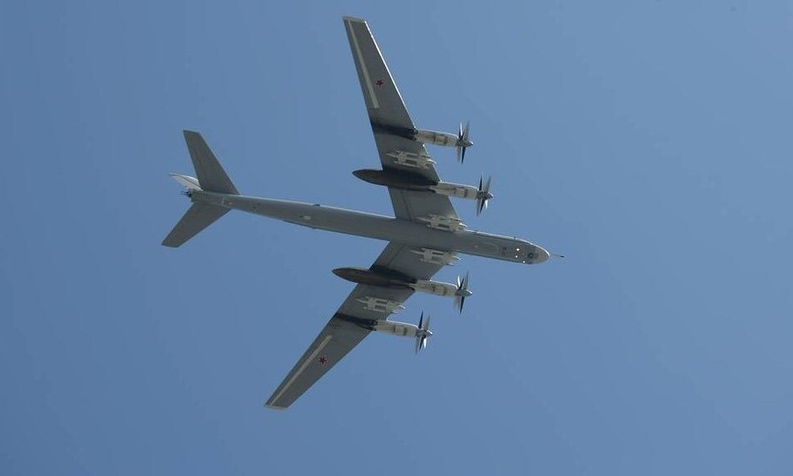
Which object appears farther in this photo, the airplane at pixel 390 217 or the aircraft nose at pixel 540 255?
the aircraft nose at pixel 540 255

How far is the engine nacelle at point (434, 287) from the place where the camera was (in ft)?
297

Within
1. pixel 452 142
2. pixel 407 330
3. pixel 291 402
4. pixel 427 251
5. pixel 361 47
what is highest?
pixel 361 47

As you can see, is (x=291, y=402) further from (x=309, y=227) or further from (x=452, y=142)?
(x=452, y=142)

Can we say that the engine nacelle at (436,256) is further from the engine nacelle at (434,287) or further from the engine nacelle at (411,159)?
the engine nacelle at (411,159)

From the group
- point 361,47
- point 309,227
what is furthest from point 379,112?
point 309,227

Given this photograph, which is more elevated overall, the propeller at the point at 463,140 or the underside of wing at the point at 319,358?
the propeller at the point at 463,140

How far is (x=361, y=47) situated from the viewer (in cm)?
8181

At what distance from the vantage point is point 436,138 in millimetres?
83688

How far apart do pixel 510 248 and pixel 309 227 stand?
15.1 meters

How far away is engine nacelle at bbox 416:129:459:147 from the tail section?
14.9 metres

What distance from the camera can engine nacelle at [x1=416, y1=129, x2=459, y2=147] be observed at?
8331cm

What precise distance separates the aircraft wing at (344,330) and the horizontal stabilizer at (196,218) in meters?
12.8

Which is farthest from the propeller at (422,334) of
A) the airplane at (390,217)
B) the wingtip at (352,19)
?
the wingtip at (352,19)

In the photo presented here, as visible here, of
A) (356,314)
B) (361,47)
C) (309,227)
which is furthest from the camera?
(356,314)
